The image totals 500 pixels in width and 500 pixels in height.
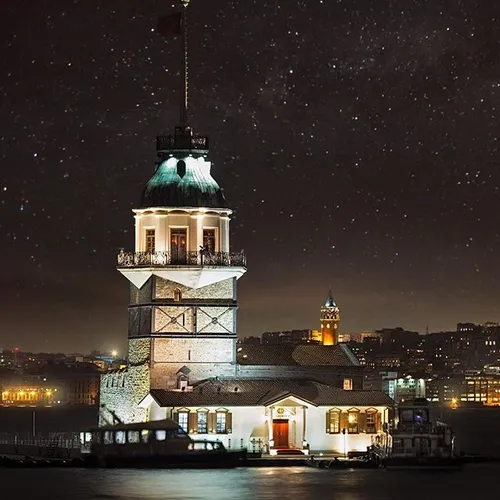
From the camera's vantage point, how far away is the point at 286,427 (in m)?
99.9

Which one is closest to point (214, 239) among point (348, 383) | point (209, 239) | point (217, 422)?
point (209, 239)

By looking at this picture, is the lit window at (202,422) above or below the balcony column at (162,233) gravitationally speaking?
below

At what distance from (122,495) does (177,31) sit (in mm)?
32250

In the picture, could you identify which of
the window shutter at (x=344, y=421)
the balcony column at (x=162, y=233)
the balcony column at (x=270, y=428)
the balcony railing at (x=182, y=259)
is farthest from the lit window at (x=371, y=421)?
the balcony column at (x=162, y=233)

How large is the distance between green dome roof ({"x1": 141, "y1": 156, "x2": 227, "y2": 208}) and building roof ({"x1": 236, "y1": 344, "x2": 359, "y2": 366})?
9.53 metres

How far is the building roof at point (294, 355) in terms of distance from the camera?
105750 mm

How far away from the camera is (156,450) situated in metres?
95.6

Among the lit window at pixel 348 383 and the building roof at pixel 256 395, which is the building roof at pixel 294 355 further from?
the building roof at pixel 256 395

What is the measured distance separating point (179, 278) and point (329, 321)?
8223 centimetres

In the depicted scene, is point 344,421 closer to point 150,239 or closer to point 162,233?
point 162,233

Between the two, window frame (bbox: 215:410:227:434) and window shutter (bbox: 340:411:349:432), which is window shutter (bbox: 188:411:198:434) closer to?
window frame (bbox: 215:410:227:434)

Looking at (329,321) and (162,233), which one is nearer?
(162,233)

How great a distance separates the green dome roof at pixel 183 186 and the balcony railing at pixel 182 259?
9.48 feet

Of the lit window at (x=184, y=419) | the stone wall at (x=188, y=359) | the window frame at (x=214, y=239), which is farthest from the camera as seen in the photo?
the window frame at (x=214, y=239)
